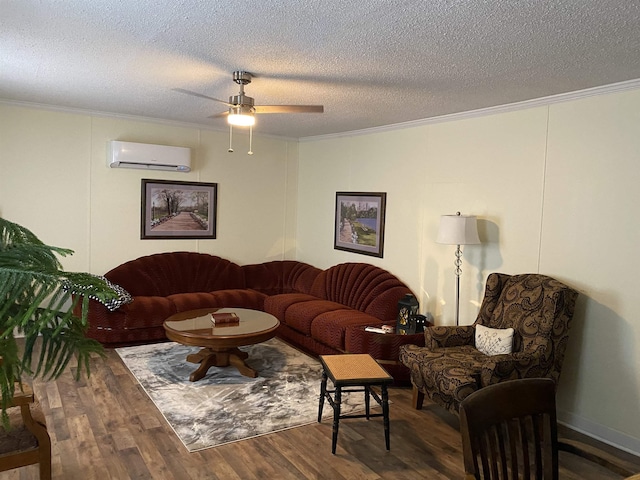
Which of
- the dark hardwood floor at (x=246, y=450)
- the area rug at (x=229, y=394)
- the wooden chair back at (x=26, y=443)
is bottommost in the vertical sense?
the dark hardwood floor at (x=246, y=450)

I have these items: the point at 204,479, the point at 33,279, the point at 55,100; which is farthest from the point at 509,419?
the point at 55,100

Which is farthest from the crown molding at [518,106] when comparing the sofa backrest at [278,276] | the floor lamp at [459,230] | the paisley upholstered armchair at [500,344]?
the sofa backrest at [278,276]

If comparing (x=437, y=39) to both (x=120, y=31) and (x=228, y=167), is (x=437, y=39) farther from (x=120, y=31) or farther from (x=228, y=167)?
(x=228, y=167)

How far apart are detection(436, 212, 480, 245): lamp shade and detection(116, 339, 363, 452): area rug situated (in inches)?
59.1

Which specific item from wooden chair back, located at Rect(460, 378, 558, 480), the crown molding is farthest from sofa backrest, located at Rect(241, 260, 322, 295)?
wooden chair back, located at Rect(460, 378, 558, 480)

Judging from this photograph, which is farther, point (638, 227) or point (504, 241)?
point (504, 241)

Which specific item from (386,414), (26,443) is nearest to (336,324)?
(386,414)

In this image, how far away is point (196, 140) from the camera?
600 centimetres

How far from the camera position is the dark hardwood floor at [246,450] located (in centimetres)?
281

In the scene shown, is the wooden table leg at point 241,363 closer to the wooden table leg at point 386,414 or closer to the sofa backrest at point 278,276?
the wooden table leg at point 386,414

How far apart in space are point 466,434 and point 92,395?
332 centimetres

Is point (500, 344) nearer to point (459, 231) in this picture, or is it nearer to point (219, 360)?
point (459, 231)

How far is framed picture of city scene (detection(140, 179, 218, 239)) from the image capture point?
579 cm

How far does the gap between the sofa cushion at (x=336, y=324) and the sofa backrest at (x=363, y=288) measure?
15cm
